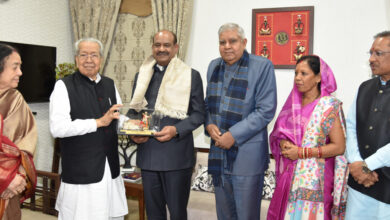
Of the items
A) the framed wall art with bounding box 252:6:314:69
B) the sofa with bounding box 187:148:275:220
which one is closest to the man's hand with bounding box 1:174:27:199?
the sofa with bounding box 187:148:275:220

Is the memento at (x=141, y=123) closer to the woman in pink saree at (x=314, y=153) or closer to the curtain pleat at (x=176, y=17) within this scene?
the woman in pink saree at (x=314, y=153)

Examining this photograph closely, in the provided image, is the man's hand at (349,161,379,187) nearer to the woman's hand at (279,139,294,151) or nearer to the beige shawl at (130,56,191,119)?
the woman's hand at (279,139,294,151)

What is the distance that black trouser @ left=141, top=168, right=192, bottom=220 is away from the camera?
7.75 feet

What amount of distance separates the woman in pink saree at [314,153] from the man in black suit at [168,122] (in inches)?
26.7

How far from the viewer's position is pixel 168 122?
2.39 meters

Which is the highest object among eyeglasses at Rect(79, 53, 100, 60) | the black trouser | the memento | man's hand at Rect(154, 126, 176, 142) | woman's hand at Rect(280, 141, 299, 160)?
eyeglasses at Rect(79, 53, 100, 60)

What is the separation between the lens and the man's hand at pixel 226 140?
7.19ft

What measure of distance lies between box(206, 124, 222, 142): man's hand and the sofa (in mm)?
775

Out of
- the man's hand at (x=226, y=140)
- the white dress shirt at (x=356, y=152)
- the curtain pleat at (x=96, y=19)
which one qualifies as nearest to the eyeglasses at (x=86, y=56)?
the man's hand at (x=226, y=140)

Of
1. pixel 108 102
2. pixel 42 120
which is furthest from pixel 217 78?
pixel 42 120

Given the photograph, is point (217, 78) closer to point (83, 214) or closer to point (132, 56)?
point (83, 214)

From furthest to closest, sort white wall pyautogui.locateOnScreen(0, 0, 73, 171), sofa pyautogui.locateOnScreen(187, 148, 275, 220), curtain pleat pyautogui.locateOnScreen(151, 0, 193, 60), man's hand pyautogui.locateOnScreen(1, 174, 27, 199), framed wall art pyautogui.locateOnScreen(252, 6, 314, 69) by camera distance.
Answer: curtain pleat pyautogui.locateOnScreen(151, 0, 193, 60) < white wall pyautogui.locateOnScreen(0, 0, 73, 171) < framed wall art pyautogui.locateOnScreen(252, 6, 314, 69) < sofa pyautogui.locateOnScreen(187, 148, 275, 220) < man's hand pyautogui.locateOnScreen(1, 174, 27, 199)

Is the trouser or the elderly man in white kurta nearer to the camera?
the elderly man in white kurta

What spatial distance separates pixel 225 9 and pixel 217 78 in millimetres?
1882
